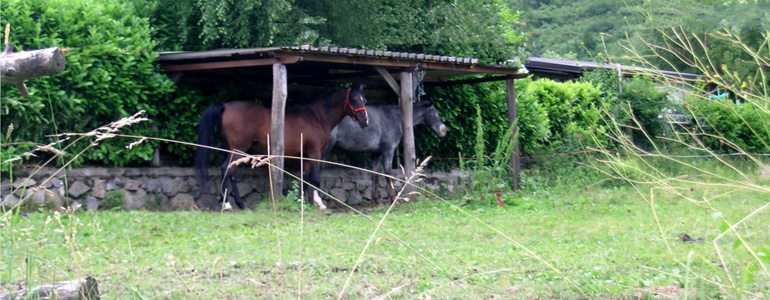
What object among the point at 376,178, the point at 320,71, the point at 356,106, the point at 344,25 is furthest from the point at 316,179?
the point at 344,25

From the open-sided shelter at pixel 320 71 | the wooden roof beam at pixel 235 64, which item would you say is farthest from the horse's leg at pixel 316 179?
the wooden roof beam at pixel 235 64

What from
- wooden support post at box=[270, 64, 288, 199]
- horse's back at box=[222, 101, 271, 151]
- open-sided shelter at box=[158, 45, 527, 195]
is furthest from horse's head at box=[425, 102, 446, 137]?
wooden support post at box=[270, 64, 288, 199]

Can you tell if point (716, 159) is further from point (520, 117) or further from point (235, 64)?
point (520, 117)

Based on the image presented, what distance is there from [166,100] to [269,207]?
7.42 feet

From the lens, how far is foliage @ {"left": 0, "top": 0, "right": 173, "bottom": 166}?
27.0ft

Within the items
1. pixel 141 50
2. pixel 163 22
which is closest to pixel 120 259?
pixel 141 50

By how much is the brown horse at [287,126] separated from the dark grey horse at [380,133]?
0.74m

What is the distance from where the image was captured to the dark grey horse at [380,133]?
1157 cm

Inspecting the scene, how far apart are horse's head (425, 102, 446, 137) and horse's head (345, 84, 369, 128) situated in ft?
6.49

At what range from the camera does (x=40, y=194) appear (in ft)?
27.2

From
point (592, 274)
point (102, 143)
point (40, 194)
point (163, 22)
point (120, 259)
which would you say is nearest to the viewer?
point (592, 274)

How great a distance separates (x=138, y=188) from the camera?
9438mm

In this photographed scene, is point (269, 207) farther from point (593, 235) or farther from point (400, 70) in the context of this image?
point (593, 235)

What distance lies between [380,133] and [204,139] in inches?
134
